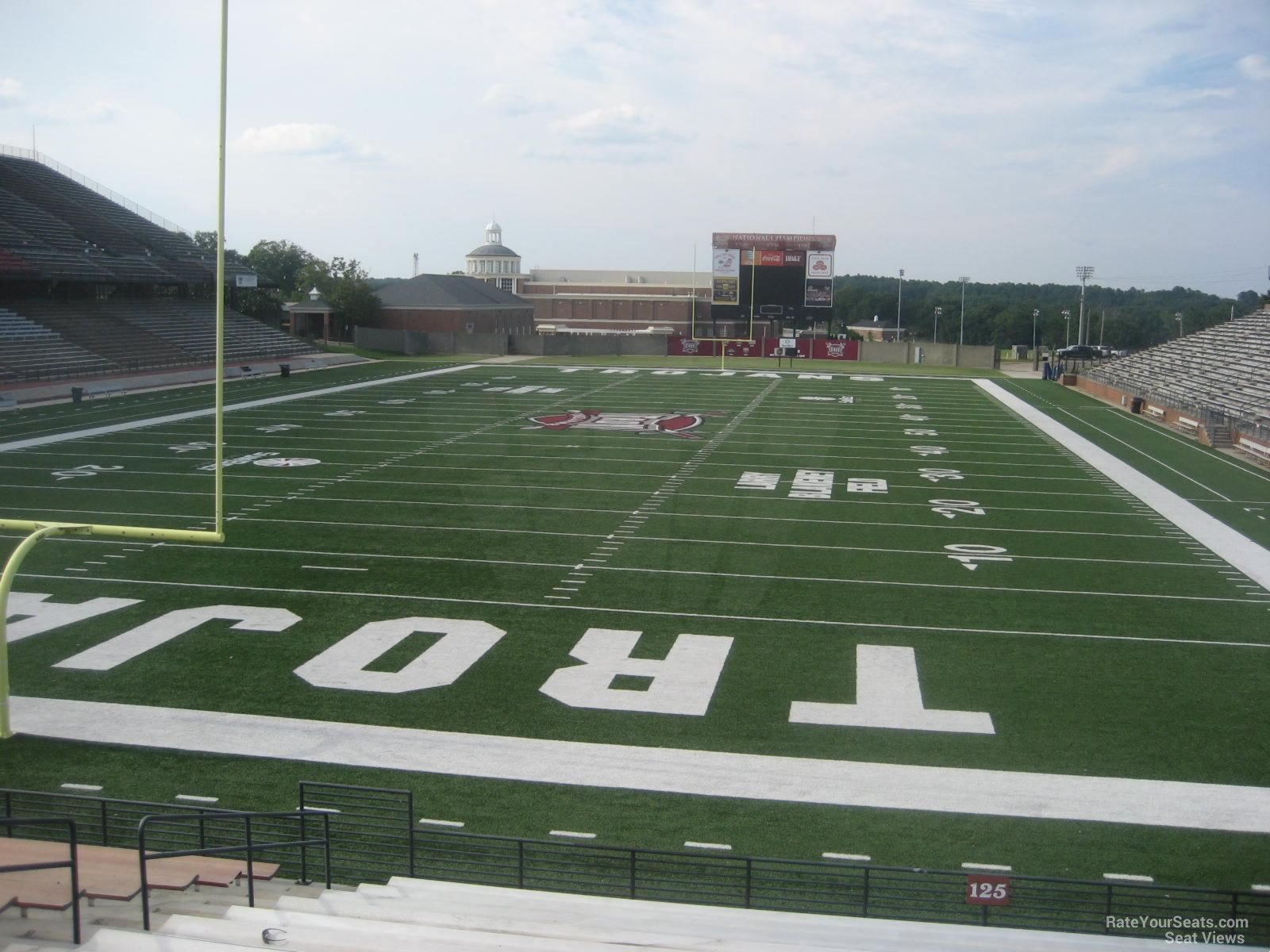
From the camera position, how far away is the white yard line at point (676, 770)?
8.41m

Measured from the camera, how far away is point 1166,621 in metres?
12.8

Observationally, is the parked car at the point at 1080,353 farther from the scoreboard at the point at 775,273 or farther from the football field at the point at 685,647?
the football field at the point at 685,647

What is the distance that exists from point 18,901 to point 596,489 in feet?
47.0

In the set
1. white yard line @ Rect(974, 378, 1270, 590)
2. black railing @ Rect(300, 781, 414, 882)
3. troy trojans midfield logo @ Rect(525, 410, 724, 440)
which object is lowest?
black railing @ Rect(300, 781, 414, 882)

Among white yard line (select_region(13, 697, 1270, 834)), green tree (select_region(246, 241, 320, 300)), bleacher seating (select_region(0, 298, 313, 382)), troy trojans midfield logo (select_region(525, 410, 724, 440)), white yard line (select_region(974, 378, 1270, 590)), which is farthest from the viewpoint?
green tree (select_region(246, 241, 320, 300))

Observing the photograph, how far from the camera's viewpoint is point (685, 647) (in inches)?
465

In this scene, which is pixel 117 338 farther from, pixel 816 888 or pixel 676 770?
pixel 816 888

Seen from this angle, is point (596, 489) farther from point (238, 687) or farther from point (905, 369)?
point (905, 369)

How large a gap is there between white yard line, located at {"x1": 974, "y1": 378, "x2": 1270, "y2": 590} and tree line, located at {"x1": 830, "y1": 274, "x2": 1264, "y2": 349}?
60.4 m

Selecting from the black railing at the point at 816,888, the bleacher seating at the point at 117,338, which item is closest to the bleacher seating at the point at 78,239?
the bleacher seating at the point at 117,338

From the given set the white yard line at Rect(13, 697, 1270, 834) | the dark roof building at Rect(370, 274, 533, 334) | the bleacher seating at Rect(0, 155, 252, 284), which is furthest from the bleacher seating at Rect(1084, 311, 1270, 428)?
the dark roof building at Rect(370, 274, 533, 334)
